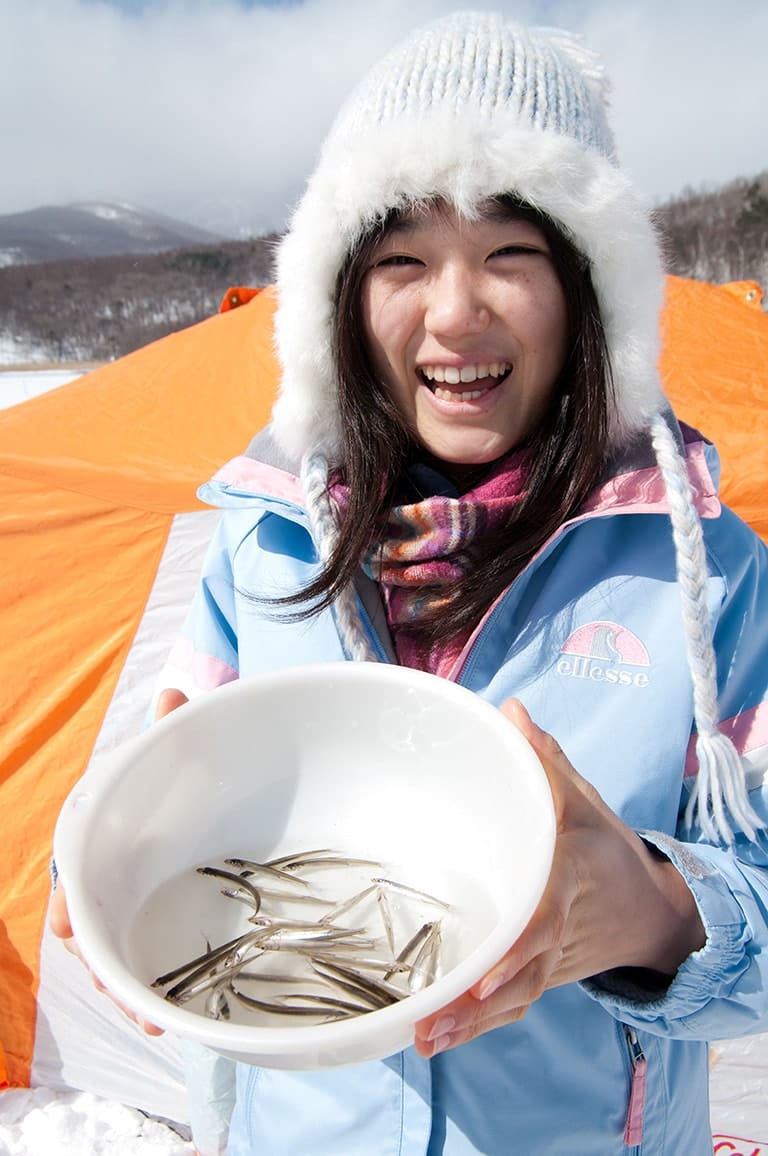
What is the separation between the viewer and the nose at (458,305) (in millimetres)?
751

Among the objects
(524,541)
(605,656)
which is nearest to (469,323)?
(524,541)

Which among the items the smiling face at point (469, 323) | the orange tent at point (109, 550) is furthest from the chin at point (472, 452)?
the orange tent at point (109, 550)

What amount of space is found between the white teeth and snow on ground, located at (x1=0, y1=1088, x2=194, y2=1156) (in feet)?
4.70

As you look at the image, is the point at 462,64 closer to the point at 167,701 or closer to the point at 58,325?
the point at 167,701

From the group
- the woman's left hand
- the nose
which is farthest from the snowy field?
the nose

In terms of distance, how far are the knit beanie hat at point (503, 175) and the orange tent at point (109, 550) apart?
3.58 feet

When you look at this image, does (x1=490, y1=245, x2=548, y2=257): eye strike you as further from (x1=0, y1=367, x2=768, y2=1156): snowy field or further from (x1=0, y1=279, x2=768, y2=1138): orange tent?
(x1=0, y1=367, x2=768, y2=1156): snowy field

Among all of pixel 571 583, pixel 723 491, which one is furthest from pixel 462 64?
pixel 723 491

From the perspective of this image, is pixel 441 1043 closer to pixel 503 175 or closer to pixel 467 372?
pixel 467 372

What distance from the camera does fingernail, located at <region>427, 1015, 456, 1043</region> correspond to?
42 centimetres

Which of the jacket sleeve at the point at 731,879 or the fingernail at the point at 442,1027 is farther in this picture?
the jacket sleeve at the point at 731,879

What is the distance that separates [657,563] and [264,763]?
1.41 ft

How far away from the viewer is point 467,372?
0.80 meters

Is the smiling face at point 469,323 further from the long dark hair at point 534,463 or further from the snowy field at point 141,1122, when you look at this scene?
the snowy field at point 141,1122
